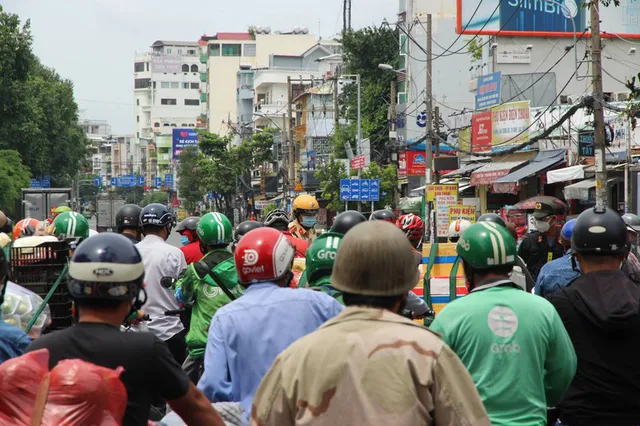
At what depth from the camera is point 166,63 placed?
585 feet

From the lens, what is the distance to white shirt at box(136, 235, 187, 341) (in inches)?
334

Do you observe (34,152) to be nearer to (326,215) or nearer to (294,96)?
(326,215)

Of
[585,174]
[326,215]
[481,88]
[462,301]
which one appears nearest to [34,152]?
[326,215]

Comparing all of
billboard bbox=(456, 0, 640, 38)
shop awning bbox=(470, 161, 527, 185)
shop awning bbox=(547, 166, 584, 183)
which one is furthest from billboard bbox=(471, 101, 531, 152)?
billboard bbox=(456, 0, 640, 38)

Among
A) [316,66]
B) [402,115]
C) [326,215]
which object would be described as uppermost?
[316,66]

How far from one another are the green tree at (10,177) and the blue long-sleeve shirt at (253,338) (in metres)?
39.0

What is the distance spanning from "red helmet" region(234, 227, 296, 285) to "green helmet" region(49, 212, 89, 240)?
14.9 ft

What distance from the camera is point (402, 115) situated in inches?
2109

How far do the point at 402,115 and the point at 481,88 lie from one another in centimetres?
1468

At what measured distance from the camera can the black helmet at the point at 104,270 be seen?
3438mm

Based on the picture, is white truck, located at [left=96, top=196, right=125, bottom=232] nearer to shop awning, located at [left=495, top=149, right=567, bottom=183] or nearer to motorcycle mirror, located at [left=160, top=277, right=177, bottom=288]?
shop awning, located at [left=495, top=149, right=567, bottom=183]

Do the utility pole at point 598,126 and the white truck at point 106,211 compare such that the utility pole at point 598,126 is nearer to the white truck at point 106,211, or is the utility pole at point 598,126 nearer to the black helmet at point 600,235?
the black helmet at point 600,235

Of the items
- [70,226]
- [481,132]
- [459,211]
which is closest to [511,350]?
[70,226]

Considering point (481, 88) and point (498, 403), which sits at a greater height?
point (481, 88)
